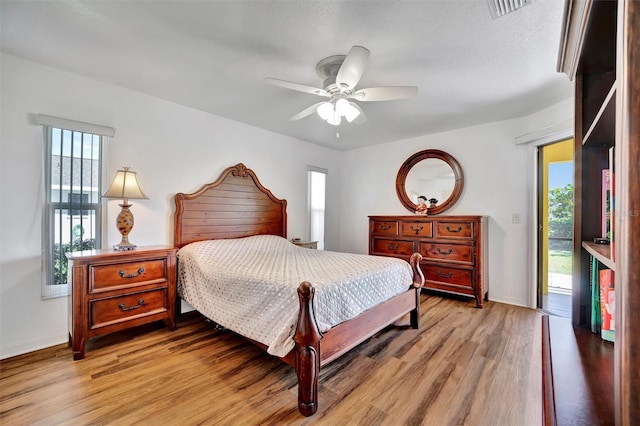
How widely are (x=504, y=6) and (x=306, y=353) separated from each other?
7.55ft

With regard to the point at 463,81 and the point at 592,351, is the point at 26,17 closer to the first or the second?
the point at 463,81

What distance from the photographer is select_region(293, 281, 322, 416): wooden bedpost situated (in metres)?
1.53

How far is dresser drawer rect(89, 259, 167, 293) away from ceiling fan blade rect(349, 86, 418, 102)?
230 centimetres

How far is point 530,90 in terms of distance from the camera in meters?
2.65

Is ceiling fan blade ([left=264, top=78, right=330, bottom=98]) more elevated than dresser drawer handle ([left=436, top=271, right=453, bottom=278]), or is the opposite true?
ceiling fan blade ([left=264, top=78, right=330, bottom=98])

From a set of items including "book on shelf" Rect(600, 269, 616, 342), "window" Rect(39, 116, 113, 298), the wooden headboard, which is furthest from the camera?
the wooden headboard

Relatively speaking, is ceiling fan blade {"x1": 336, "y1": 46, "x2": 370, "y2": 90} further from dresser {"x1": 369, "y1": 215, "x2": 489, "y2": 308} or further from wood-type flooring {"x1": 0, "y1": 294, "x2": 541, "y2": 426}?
dresser {"x1": 369, "y1": 215, "x2": 489, "y2": 308}

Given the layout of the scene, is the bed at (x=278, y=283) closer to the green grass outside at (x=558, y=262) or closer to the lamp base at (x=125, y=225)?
the lamp base at (x=125, y=225)

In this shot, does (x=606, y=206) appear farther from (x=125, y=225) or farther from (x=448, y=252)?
(x=125, y=225)

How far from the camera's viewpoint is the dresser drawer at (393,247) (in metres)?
3.86

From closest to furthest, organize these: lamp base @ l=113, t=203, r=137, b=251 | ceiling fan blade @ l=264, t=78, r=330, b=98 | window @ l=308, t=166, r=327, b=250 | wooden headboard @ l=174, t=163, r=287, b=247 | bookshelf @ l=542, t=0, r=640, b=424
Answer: bookshelf @ l=542, t=0, r=640, b=424, ceiling fan blade @ l=264, t=78, r=330, b=98, lamp base @ l=113, t=203, r=137, b=251, wooden headboard @ l=174, t=163, r=287, b=247, window @ l=308, t=166, r=327, b=250

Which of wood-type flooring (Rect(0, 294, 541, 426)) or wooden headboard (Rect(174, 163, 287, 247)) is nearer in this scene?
Answer: wood-type flooring (Rect(0, 294, 541, 426))

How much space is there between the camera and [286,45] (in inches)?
77.4

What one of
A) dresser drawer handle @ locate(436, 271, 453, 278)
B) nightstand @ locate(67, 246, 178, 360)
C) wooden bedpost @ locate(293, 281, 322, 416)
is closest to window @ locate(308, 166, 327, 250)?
dresser drawer handle @ locate(436, 271, 453, 278)
